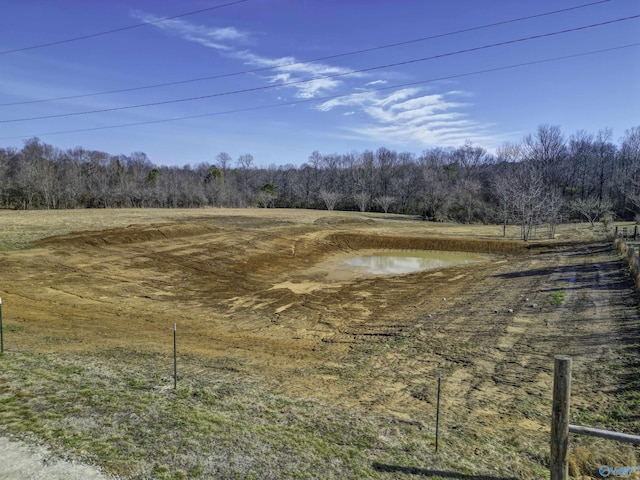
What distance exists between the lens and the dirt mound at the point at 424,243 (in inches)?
1319

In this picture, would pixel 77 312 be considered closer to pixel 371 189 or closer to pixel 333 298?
pixel 333 298

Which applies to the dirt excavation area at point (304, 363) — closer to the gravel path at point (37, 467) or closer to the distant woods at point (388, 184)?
the gravel path at point (37, 467)

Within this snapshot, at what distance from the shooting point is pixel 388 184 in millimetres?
90188

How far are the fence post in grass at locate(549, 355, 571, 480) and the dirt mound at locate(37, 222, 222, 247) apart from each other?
24.3 metres

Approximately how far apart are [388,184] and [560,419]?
3466 inches

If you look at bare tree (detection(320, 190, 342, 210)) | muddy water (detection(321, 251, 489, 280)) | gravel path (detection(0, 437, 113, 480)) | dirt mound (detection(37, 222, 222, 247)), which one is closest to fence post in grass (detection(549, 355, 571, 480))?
gravel path (detection(0, 437, 113, 480))

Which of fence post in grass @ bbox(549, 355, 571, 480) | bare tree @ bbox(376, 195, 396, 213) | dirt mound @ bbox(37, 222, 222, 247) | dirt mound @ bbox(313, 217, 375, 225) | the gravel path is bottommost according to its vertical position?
the gravel path

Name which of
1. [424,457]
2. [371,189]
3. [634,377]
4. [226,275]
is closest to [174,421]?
[424,457]

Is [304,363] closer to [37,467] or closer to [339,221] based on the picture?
[37,467]

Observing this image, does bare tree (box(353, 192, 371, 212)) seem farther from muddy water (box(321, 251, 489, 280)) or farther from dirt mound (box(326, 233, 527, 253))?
muddy water (box(321, 251, 489, 280))

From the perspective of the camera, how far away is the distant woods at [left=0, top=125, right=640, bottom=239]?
55344 mm

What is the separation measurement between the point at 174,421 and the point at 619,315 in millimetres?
13193

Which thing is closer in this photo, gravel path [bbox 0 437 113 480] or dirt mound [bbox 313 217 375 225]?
gravel path [bbox 0 437 113 480]

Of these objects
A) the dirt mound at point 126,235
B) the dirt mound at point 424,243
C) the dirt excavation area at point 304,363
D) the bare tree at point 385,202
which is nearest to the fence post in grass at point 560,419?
the dirt excavation area at point 304,363
